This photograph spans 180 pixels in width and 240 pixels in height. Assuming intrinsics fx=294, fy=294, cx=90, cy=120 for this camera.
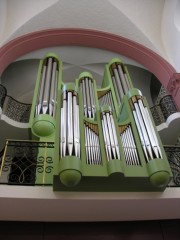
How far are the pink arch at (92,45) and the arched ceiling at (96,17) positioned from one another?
21 cm

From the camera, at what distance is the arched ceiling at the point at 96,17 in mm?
9203

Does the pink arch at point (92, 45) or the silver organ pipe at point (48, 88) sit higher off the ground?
the pink arch at point (92, 45)

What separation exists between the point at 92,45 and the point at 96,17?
0.90m

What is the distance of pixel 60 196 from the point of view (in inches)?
171

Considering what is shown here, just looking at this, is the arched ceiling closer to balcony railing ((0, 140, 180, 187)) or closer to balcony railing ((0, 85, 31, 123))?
balcony railing ((0, 85, 31, 123))

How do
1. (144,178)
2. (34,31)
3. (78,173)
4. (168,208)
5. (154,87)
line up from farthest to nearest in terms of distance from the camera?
(154,87), (34,31), (168,208), (144,178), (78,173)

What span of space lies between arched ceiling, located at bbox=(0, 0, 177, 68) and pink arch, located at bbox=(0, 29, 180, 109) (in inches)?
8.2

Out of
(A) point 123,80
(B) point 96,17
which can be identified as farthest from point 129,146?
(B) point 96,17

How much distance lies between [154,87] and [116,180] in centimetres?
758

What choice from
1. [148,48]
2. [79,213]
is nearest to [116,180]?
[79,213]

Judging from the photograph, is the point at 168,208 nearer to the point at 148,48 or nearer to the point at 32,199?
the point at 32,199

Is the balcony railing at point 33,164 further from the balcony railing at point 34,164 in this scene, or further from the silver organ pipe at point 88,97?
the silver organ pipe at point 88,97

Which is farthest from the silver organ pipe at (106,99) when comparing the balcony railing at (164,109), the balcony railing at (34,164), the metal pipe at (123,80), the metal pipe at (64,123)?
the metal pipe at (64,123)

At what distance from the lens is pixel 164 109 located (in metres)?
8.45
